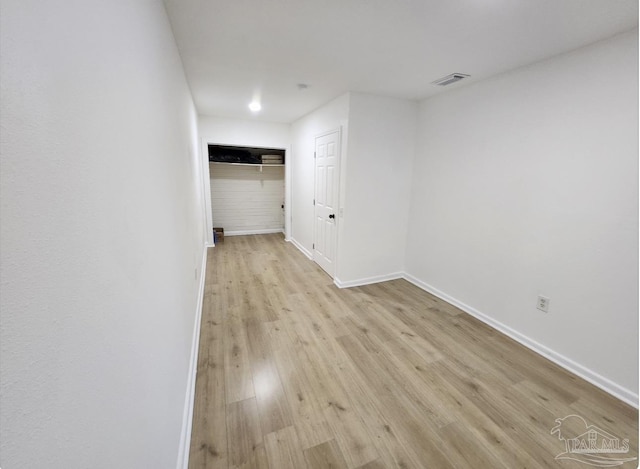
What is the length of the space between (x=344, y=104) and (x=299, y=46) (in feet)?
4.23

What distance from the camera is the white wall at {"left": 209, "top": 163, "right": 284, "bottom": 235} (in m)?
5.99

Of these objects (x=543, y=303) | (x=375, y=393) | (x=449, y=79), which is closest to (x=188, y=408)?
(x=375, y=393)

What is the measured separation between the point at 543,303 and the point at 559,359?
1.45ft

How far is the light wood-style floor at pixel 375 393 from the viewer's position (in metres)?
1.49

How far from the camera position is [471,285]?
2.92 meters

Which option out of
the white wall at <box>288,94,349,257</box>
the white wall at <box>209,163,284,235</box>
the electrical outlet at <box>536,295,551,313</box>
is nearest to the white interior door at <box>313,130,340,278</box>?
the white wall at <box>288,94,349,257</box>

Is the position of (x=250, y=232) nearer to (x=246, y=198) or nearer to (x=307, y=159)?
(x=246, y=198)

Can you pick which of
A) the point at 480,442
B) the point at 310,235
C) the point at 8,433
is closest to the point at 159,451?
the point at 8,433

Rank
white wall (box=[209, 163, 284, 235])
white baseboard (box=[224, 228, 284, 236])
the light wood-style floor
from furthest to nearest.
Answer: white baseboard (box=[224, 228, 284, 236]) < white wall (box=[209, 163, 284, 235]) < the light wood-style floor

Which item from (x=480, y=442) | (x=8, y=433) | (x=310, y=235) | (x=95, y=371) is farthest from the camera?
(x=310, y=235)

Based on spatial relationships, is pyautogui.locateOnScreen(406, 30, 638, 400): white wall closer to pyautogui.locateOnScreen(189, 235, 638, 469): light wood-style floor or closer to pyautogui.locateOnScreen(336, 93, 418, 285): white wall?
pyautogui.locateOnScreen(189, 235, 638, 469): light wood-style floor

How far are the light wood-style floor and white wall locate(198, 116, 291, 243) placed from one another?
123 inches

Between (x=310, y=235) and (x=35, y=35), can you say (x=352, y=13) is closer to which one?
(x=35, y=35)

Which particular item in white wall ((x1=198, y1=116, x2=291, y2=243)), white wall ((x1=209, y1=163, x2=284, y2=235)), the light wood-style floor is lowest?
the light wood-style floor
